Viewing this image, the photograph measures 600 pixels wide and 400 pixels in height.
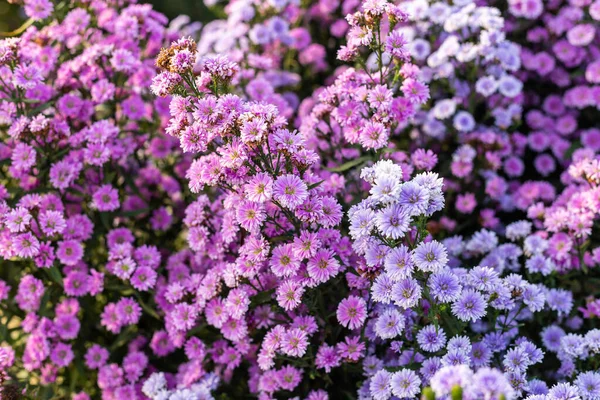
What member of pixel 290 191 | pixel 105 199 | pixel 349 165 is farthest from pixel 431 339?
pixel 105 199

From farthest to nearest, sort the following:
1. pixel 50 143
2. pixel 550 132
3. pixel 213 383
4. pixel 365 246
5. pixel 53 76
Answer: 1. pixel 550 132
2. pixel 53 76
3. pixel 50 143
4. pixel 213 383
5. pixel 365 246

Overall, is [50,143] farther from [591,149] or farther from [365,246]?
[591,149]

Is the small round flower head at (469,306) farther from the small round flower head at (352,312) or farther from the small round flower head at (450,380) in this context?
the small round flower head at (450,380)

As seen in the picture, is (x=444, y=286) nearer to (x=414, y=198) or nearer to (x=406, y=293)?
(x=406, y=293)

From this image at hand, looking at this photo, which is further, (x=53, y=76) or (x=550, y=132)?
(x=550, y=132)

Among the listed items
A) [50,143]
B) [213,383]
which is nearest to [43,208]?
[50,143]

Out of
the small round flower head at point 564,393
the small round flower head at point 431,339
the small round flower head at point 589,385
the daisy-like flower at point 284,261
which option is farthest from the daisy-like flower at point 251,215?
the small round flower head at point 589,385
